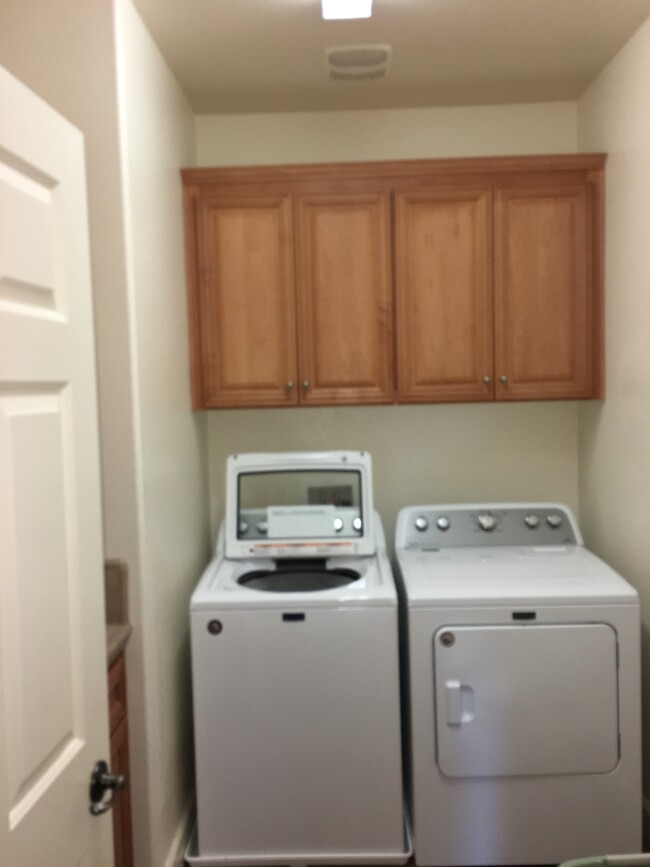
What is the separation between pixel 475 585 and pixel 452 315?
0.96 meters

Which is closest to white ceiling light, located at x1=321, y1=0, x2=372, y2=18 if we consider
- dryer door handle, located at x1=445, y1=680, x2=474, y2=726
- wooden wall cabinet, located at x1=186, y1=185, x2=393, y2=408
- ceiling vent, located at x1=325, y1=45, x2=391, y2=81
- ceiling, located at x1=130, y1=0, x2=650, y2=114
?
ceiling, located at x1=130, y1=0, x2=650, y2=114

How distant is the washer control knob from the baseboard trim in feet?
4.55

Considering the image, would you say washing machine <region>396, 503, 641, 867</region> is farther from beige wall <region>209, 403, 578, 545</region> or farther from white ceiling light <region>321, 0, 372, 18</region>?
white ceiling light <region>321, 0, 372, 18</region>

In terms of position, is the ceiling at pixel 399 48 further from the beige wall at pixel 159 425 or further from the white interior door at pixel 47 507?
the white interior door at pixel 47 507

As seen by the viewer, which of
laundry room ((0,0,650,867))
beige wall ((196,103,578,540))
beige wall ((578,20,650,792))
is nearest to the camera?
laundry room ((0,0,650,867))

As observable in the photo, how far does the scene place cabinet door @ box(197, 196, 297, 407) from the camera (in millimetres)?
2639

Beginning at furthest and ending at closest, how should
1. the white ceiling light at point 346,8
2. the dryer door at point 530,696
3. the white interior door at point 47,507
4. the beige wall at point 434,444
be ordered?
the beige wall at point 434,444 < the dryer door at point 530,696 < the white ceiling light at point 346,8 < the white interior door at point 47,507

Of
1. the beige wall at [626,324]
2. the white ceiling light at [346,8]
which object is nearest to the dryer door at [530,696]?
the beige wall at [626,324]

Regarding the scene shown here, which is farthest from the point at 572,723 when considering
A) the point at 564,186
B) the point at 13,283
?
the point at 13,283

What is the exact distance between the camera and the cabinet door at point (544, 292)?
263 cm

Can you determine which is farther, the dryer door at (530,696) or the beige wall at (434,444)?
the beige wall at (434,444)

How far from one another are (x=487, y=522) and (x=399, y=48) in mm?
1614

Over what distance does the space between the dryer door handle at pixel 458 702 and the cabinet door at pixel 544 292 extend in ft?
3.38

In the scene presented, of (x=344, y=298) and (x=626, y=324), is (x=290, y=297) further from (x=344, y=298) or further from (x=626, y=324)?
(x=626, y=324)
